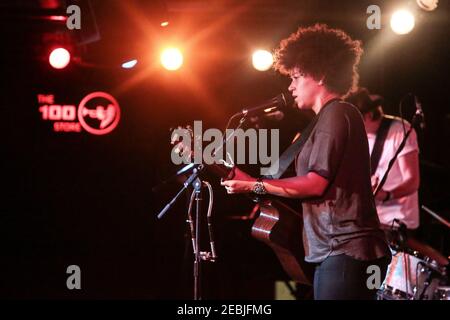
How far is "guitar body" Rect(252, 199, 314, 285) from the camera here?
4023mm

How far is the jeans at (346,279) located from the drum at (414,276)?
199 centimetres

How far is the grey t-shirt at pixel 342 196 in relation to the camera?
130 inches

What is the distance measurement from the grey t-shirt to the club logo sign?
4.70 meters

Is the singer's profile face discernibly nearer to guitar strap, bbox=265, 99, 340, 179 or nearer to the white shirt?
guitar strap, bbox=265, 99, 340, 179

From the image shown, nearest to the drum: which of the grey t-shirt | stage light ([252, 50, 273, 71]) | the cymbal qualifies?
the cymbal

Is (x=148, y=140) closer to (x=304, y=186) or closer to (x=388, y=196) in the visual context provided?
(x=388, y=196)

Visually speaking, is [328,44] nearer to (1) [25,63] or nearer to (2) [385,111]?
(2) [385,111]

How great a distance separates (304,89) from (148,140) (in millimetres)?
4260

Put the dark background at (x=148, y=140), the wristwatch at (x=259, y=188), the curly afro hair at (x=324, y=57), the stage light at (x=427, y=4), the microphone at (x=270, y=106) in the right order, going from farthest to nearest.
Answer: the dark background at (x=148, y=140)
the stage light at (x=427, y=4)
the microphone at (x=270, y=106)
the curly afro hair at (x=324, y=57)
the wristwatch at (x=259, y=188)

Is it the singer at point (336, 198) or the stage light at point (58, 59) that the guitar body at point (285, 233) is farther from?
the stage light at point (58, 59)

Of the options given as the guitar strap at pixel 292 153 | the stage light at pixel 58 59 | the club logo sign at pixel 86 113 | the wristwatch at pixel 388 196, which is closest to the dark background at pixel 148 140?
the club logo sign at pixel 86 113

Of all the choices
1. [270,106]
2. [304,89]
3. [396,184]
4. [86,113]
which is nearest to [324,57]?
[304,89]
